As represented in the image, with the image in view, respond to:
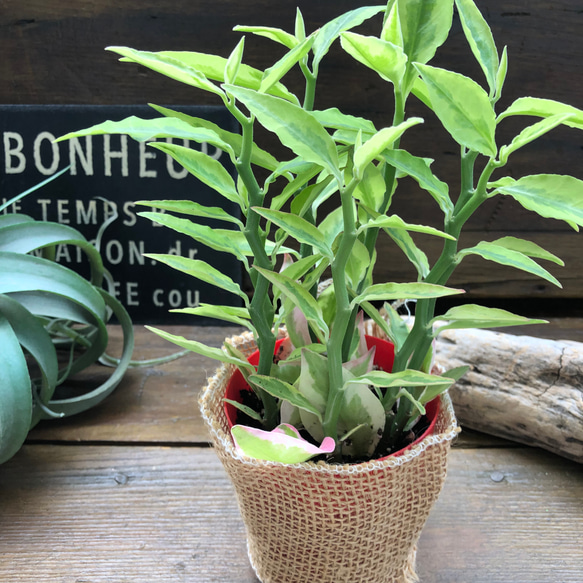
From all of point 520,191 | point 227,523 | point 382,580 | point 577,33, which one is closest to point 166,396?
point 227,523

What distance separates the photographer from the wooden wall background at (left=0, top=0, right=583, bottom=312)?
60 centimetres

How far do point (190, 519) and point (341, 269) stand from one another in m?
0.28

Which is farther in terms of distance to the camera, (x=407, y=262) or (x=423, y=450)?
(x=407, y=262)

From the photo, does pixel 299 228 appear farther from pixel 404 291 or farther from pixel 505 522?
pixel 505 522

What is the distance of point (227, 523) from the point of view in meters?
0.42

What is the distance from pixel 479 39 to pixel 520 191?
8cm

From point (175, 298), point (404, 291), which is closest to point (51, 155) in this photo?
point (175, 298)

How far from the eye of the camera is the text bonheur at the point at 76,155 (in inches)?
24.6

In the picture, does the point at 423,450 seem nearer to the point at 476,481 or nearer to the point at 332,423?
the point at 332,423

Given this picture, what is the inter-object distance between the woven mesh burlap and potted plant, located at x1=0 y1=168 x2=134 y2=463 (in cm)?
18

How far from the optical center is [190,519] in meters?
0.42

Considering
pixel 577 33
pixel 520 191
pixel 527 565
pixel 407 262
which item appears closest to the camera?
pixel 520 191

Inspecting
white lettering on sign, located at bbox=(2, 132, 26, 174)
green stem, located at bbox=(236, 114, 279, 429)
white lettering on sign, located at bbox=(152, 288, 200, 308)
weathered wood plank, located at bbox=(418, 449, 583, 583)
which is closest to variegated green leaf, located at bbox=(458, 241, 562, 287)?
green stem, located at bbox=(236, 114, 279, 429)

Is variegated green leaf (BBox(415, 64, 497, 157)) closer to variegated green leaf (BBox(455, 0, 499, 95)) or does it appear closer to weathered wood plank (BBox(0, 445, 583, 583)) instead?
variegated green leaf (BBox(455, 0, 499, 95))
